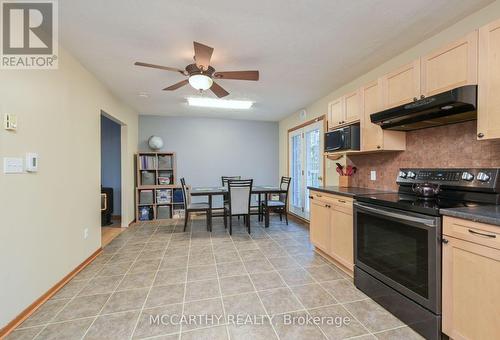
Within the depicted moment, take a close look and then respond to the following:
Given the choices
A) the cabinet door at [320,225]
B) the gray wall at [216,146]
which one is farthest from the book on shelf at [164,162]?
the cabinet door at [320,225]

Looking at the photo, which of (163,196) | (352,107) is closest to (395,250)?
(352,107)

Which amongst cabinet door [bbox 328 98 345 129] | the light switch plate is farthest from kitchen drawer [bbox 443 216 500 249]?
the light switch plate

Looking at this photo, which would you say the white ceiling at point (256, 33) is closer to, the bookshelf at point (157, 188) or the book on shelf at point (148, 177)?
the bookshelf at point (157, 188)

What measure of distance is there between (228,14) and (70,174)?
7.69 feet

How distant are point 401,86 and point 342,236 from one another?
1641 millimetres

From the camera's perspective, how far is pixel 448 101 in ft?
5.16

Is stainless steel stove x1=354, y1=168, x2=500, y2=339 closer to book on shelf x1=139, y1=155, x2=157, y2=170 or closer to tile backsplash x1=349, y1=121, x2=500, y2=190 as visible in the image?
tile backsplash x1=349, y1=121, x2=500, y2=190

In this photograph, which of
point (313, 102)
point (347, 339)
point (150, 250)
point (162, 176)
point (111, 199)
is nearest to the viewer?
point (347, 339)

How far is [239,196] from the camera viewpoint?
12.9 ft

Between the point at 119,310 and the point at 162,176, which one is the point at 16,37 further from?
the point at 162,176

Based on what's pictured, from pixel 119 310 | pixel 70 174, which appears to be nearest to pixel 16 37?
pixel 70 174

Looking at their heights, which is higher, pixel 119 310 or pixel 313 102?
pixel 313 102

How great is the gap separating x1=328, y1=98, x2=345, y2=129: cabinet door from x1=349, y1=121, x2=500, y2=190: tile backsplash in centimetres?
61

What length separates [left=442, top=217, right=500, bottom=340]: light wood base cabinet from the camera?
1216 mm
